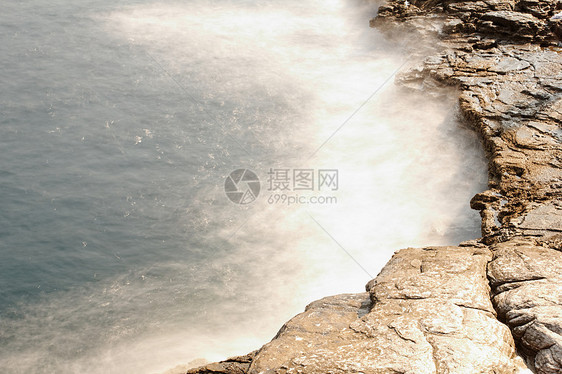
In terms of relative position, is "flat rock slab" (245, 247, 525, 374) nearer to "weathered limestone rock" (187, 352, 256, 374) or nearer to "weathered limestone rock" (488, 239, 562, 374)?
"weathered limestone rock" (488, 239, 562, 374)

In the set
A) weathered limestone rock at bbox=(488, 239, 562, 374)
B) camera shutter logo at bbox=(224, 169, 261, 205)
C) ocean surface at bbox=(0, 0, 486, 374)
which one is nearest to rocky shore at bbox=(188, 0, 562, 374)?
weathered limestone rock at bbox=(488, 239, 562, 374)

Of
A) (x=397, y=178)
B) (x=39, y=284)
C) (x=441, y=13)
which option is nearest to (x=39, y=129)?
(x=39, y=284)

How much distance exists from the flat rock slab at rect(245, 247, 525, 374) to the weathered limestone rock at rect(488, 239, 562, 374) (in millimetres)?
106

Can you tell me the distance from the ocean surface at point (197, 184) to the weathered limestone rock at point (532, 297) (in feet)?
5.42

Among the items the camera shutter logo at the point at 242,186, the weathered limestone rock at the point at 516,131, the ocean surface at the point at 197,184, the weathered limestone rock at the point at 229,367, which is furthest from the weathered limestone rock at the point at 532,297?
the camera shutter logo at the point at 242,186

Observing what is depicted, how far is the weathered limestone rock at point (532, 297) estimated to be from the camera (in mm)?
3709

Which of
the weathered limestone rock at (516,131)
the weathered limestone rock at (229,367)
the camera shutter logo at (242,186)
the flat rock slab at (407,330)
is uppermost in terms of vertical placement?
the weathered limestone rock at (516,131)

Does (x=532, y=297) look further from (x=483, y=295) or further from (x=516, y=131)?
(x=516, y=131)

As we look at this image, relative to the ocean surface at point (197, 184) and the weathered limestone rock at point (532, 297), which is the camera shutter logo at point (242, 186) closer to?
the ocean surface at point (197, 184)

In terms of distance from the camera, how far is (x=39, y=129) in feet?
27.3

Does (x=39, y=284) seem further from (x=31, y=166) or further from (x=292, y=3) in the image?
(x=292, y=3)

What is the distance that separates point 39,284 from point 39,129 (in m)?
3.31

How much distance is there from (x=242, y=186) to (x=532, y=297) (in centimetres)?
429

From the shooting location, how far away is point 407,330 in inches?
154
